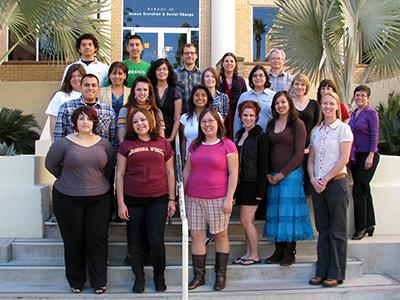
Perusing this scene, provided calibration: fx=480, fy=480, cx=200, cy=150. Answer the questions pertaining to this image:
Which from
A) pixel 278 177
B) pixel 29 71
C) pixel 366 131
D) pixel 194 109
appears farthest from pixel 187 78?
pixel 29 71

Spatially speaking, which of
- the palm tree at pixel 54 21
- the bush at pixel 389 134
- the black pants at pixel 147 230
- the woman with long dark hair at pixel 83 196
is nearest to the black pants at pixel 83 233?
the woman with long dark hair at pixel 83 196

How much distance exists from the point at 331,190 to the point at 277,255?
1.00 meters

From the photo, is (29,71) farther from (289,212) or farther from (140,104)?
(289,212)

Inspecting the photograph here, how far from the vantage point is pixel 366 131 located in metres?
5.84

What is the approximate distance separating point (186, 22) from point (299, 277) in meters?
11.6

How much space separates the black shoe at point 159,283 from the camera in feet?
16.0

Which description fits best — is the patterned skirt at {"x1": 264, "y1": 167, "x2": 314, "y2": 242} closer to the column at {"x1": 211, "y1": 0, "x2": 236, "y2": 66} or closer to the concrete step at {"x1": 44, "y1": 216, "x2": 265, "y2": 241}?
the concrete step at {"x1": 44, "y1": 216, "x2": 265, "y2": 241}

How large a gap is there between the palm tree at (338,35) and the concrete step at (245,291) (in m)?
3.78

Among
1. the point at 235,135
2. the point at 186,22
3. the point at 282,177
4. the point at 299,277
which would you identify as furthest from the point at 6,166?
the point at 186,22

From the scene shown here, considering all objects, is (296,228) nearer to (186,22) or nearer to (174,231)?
(174,231)

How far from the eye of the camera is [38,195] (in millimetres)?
5793

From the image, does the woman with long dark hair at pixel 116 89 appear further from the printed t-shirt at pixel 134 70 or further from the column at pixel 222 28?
the column at pixel 222 28

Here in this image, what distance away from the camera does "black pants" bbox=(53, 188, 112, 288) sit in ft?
15.5

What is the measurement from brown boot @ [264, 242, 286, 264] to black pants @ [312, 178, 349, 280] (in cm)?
44
